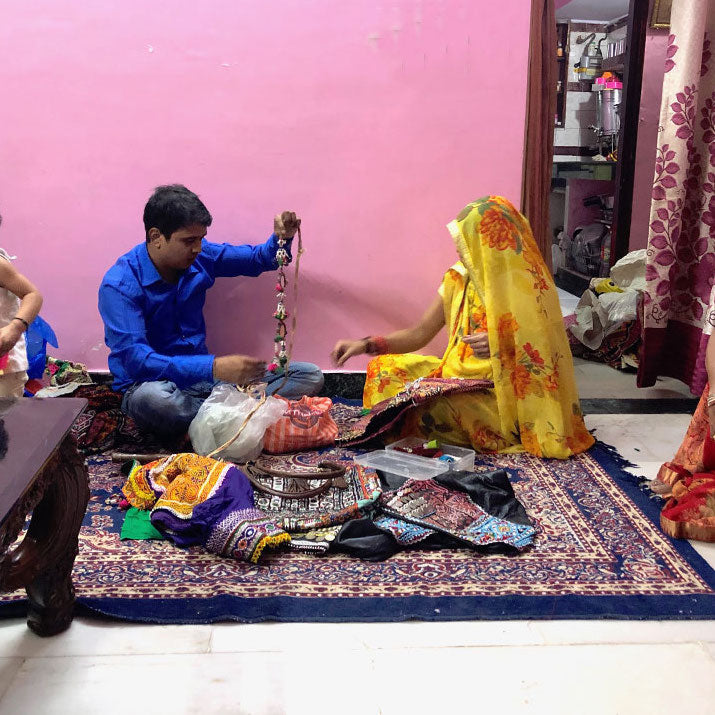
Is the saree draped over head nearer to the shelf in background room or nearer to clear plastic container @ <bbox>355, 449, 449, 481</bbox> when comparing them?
clear plastic container @ <bbox>355, 449, 449, 481</bbox>

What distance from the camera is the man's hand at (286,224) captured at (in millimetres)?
3357

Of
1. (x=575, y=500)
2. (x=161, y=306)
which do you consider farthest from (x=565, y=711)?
(x=161, y=306)

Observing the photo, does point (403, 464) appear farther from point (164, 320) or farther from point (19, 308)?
point (19, 308)

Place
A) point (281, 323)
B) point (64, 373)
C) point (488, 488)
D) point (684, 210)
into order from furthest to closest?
point (684, 210)
point (64, 373)
point (281, 323)
point (488, 488)

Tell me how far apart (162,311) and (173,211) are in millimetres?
415

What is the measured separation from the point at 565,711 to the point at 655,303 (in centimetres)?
258

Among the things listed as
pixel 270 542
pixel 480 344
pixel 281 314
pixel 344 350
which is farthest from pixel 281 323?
pixel 270 542

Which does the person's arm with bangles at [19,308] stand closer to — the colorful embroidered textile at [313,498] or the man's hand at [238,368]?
the man's hand at [238,368]

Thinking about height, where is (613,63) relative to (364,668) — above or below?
above

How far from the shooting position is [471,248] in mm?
3283

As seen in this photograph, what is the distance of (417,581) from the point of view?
226 cm

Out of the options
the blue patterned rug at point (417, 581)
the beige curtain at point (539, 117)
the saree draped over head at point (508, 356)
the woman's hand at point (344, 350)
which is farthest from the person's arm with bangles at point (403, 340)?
the blue patterned rug at point (417, 581)

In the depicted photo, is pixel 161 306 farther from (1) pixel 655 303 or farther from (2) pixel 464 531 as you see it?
(1) pixel 655 303

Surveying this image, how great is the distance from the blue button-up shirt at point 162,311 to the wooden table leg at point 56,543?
44.1 inches
